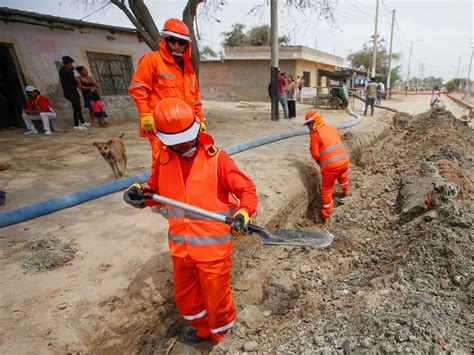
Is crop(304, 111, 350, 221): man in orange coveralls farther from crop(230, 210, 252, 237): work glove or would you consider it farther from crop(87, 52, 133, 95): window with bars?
crop(87, 52, 133, 95): window with bars

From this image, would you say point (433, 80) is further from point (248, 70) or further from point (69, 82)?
point (69, 82)

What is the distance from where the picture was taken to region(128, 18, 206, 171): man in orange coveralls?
9.48 feet

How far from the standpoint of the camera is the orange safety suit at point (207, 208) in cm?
192

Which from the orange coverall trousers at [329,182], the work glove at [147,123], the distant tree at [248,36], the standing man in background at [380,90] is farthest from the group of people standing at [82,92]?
the distant tree at [248,36]

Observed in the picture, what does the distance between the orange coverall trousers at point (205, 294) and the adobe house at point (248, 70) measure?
66.8 feet

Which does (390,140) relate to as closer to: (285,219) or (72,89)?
(285,219)

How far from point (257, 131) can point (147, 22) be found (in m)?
4.42

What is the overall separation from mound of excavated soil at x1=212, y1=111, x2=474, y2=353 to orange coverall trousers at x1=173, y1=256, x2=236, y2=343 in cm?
16

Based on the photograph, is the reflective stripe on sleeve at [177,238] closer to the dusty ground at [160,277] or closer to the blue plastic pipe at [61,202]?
the dusty ground at [160,277]

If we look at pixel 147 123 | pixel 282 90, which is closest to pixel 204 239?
pixel 147 123

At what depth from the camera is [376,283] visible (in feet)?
6.81

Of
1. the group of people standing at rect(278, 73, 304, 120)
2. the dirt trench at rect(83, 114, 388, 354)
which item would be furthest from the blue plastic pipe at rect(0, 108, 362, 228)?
the group of people standing at rect(278, 73, 304, 120)

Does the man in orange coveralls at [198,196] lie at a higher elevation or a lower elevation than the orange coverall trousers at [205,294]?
higher

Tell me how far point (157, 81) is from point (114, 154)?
1.82 meters
